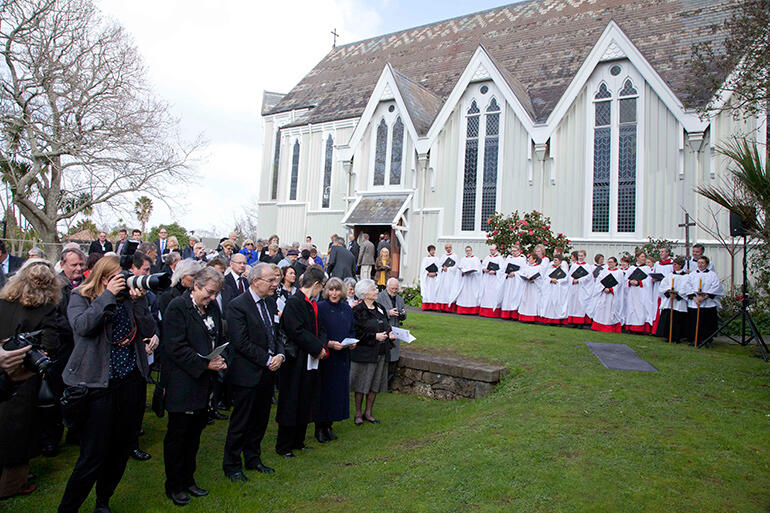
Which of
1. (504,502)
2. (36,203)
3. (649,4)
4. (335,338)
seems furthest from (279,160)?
(504,502)

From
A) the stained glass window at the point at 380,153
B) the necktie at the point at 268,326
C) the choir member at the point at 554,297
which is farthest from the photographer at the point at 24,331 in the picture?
the stained glass window at the point at 380,153

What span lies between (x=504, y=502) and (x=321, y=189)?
2245cm

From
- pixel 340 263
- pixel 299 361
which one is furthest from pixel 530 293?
pixel 299 361

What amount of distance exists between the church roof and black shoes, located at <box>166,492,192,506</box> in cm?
1753

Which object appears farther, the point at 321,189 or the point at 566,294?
the point at 321,189

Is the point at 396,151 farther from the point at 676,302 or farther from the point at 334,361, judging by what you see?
the point at 334,361

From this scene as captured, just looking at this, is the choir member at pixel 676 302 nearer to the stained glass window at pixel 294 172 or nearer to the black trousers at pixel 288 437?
the black trousers at pixel 288 437

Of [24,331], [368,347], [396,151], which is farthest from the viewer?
[396,151]

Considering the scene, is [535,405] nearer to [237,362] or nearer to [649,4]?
[237,362]

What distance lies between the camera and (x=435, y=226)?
2083 centimetres

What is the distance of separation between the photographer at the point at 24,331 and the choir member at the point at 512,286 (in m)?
11.7

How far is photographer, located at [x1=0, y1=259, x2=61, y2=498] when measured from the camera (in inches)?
169

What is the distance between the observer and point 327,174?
25.7 m

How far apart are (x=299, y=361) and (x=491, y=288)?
10186 millimetres
